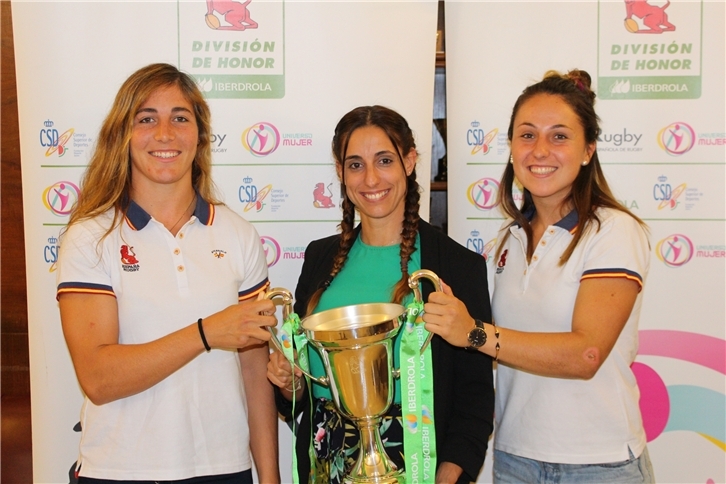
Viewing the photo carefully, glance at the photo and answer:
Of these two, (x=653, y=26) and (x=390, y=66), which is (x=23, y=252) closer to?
(x=390, y=66)

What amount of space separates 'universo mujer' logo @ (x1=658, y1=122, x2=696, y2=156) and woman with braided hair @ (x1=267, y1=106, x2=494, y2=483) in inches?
49.0

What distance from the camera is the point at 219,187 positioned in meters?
2.70

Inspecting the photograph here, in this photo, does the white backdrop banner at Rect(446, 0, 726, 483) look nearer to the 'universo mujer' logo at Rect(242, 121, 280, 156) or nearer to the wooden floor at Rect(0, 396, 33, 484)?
the 'universo mujer' logo at Rect(242, 121, 280, 156)

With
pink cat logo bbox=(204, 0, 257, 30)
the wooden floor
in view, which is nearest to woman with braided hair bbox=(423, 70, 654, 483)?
pink cat logo bbox=(204, 0, 257, 30)

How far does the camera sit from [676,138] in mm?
2707

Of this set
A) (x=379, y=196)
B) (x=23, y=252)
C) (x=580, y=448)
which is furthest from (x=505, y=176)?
(x=23, y=252)

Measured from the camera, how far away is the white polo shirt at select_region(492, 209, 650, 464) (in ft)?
5.83

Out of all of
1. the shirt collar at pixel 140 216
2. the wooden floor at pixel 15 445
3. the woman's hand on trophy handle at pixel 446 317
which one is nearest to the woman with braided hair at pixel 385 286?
the woman's hand on trophy handle at pixel 446 317

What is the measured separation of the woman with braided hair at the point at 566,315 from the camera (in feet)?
5.60

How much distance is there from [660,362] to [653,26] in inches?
54.3

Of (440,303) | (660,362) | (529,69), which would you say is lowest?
(660,362)

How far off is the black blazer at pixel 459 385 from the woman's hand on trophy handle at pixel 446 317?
9.4 inches

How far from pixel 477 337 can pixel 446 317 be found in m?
0.12

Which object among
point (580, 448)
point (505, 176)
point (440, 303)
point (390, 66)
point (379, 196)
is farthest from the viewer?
point (390, 66)
